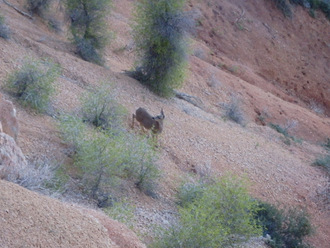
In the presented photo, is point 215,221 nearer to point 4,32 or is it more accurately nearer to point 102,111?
point 102,111

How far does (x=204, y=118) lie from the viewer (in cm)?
1461

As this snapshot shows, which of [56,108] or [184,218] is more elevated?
[184,218]

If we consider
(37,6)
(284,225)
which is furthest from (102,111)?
(37,6)

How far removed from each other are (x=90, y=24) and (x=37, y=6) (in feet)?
12.1

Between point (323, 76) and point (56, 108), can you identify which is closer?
point (56, 108)

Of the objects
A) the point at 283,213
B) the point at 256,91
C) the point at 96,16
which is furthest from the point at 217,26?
the point at 283,213

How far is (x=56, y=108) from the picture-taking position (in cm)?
936

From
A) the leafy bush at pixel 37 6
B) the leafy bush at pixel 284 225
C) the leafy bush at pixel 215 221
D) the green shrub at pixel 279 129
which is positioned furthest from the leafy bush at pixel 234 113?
the leafy bush at pixel 215 221

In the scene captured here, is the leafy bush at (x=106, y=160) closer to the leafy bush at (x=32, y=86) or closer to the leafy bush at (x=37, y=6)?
the leafy bush at (x=32, y=86)

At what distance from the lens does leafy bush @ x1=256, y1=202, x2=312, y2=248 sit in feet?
31.4

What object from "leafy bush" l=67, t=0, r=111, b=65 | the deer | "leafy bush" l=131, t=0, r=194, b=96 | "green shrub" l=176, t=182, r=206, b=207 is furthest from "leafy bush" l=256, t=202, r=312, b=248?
"leafy bush" l=67, t=0, r=111, b=65

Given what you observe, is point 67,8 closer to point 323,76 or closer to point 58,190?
point 58,190

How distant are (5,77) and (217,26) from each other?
21164 mm

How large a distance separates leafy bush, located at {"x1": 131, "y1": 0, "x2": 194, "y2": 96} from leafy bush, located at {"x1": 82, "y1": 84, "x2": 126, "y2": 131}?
5008 millimetres
